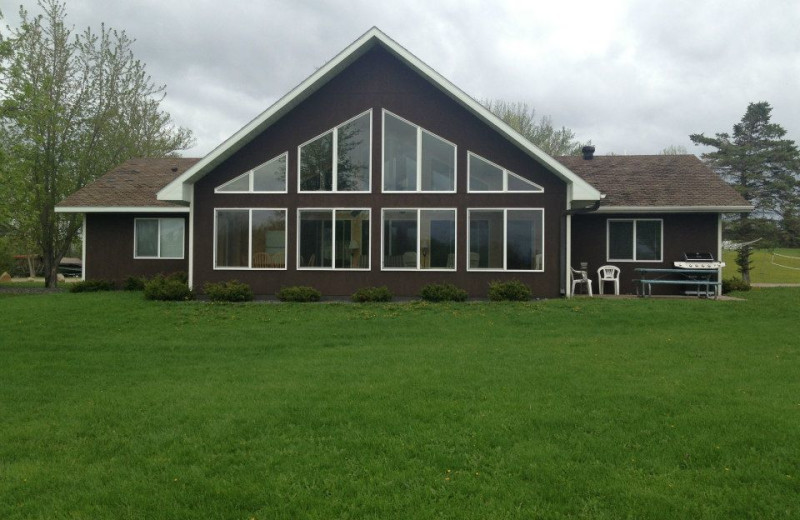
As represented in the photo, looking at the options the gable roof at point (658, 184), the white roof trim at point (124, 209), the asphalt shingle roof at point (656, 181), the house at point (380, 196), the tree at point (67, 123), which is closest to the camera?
the house at point (380, 196)

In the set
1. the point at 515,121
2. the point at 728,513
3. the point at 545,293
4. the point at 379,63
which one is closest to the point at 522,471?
the point at 728,513

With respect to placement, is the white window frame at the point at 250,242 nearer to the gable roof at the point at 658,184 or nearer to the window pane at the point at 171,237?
the window pane at the point at 171,237

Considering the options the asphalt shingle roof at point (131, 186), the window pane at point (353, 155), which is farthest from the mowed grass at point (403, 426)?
the asphalt shingle roof at point (131, 186)

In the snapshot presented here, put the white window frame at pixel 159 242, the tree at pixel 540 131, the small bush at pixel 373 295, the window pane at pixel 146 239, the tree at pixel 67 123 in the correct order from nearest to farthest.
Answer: the small bush at pixel 373 295, the white window frame at pixel 159 242, the window pane at pixel 146 239, the tree at pixel 67 123, the tree at pixel 540 131

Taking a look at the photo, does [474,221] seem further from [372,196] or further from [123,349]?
[123,349]

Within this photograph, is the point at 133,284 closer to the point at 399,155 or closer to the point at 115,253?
the point at 115,253

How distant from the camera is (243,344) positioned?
9953 mm

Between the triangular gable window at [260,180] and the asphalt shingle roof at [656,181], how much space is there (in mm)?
8913

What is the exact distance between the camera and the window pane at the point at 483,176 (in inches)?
610

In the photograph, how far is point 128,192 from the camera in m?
18.7

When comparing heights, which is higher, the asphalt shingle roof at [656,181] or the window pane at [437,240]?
the asphalt shingle roof at [656,181]

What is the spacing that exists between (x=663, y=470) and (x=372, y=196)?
40.2ft

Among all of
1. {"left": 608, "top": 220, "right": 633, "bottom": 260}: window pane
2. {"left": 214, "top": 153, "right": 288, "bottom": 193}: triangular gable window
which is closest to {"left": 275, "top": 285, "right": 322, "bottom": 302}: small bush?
{"left": 214, "top": 153, "right": 288, "bottom": 193}: triangular gable window

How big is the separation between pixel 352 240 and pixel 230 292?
3399 millimetres
